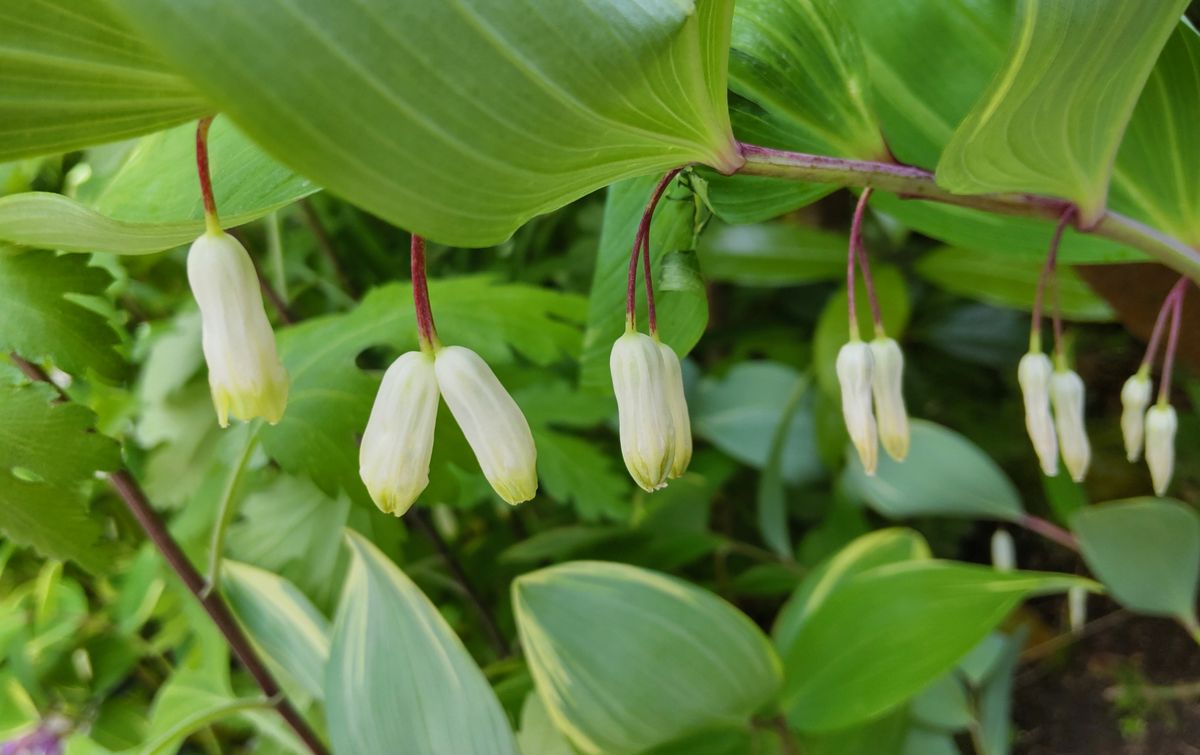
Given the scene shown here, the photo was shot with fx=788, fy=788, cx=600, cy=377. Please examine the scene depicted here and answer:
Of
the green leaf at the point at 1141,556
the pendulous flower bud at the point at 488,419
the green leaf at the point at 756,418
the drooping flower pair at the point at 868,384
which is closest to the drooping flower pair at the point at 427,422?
the pendulous flower bud at the point at 488,419

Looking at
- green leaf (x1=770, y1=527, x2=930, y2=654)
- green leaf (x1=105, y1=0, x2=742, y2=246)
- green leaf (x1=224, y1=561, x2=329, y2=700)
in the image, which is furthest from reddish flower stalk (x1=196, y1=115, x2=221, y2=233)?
green leaf (x1=770, y1=527, x2=930, y2=654)

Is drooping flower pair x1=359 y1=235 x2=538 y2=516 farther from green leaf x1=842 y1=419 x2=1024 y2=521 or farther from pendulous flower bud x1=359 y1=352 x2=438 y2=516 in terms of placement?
green leaf x1=842 y1=419 x2=1024 y2=521

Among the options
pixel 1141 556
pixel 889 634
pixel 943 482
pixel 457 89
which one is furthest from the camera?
pixel 943 482

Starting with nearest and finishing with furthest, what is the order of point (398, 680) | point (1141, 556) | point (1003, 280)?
point (398, 680) < point (1141, 556) < point (1003, 280)

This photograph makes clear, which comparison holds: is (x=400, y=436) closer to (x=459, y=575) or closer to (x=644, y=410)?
(x=644, y=410)

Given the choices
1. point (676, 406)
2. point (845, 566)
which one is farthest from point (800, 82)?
point (845, 566)

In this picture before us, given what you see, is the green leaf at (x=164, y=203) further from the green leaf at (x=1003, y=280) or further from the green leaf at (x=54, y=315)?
the green leaf at (x=1003, y=280)

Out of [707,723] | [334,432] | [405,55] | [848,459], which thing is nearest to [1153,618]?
[848,459]

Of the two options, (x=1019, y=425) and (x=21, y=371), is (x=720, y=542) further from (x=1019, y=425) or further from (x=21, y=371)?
(x=21, y=371)
